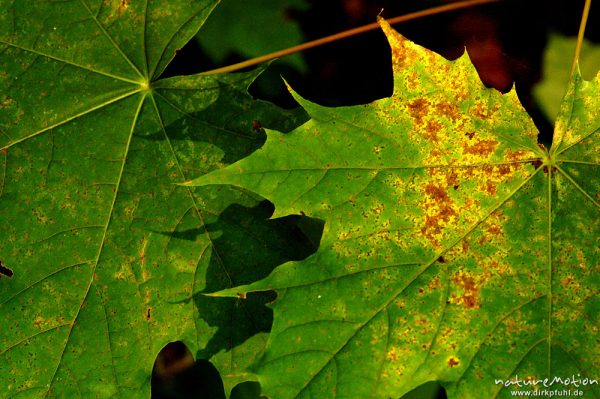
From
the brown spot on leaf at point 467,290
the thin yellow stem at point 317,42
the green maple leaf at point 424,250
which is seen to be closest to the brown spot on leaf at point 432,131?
the green maple leaf at point 424,250

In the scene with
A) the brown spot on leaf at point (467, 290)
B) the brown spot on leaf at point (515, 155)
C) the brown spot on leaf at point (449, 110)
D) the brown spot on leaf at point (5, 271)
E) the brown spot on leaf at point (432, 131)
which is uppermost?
the brown spot on leaf at point (449, 110)

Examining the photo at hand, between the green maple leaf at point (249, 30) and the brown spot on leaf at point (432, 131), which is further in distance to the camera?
the green maple leaf at point (249, 30)

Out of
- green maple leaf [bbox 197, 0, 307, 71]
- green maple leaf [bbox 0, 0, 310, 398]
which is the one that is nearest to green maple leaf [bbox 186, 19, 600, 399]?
green maple leaf [bbox 0, 0, 310, 398]

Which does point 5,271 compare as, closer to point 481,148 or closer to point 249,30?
point 249,30

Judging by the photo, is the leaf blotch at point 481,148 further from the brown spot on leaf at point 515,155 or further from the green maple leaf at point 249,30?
the green maple leaf at point 249,30

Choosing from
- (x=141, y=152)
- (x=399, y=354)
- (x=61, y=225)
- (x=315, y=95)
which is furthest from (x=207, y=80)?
(x=399, y=354)

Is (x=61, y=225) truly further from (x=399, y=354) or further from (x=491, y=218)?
(x=491, y=218)

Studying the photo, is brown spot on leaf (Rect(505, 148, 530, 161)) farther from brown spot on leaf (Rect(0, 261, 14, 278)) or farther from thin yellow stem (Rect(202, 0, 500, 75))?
brown spot on leaf (Rect(0, 261, 14, 278))

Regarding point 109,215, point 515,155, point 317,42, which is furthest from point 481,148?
point 109,215
